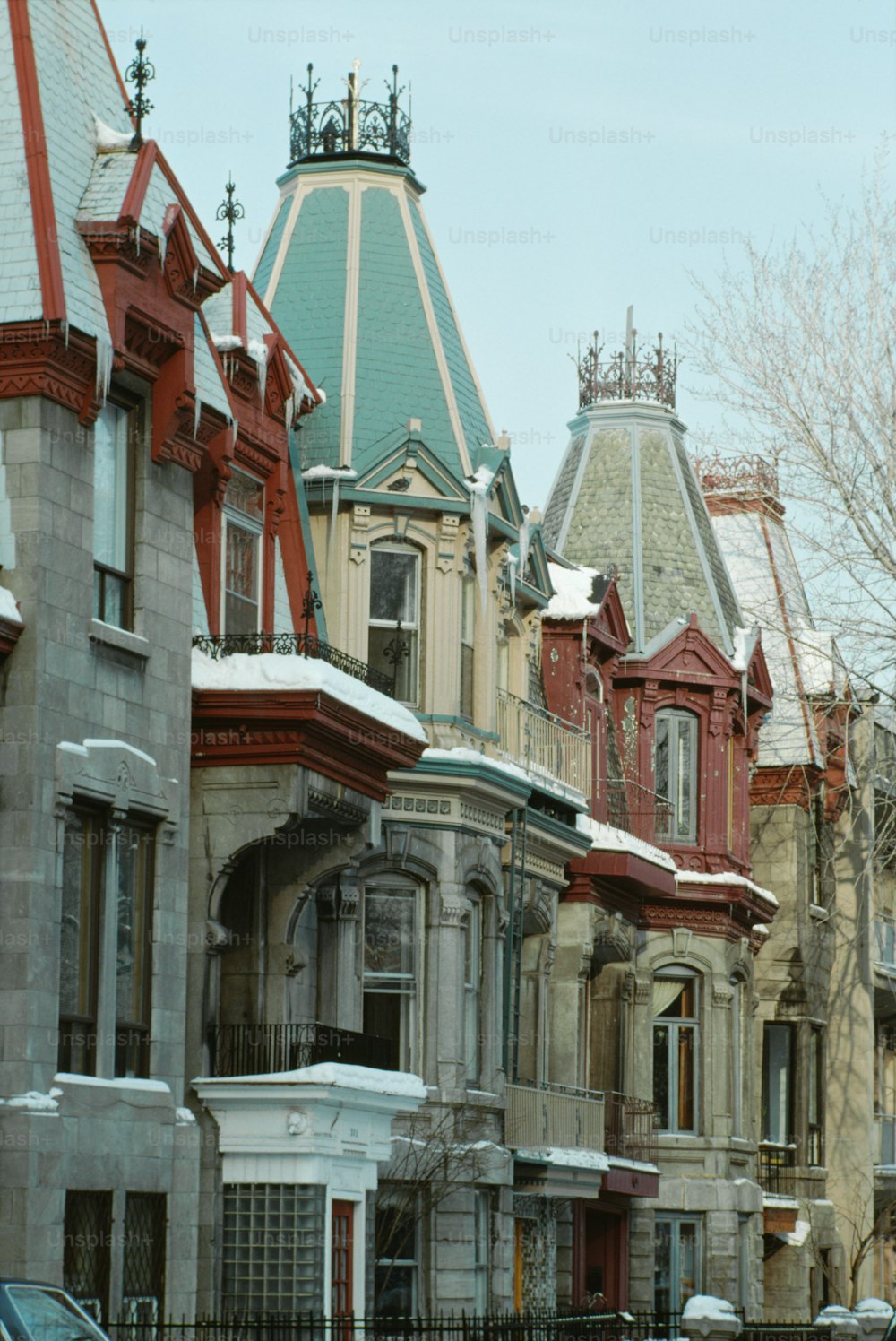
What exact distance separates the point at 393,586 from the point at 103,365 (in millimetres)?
8492

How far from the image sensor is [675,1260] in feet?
120

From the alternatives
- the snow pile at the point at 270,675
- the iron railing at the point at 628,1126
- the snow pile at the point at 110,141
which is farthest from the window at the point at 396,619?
the iron railing at the point at 628,1126

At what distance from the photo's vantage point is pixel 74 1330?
48.7ft

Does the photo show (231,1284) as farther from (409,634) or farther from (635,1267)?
(635,1267)

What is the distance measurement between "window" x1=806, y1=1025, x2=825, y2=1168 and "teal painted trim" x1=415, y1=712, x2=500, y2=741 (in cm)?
1736

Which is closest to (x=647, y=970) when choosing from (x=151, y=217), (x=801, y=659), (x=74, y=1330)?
(x=801, y=659)

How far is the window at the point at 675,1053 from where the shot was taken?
3722 cm

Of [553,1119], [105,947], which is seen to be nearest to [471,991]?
[553,1119]

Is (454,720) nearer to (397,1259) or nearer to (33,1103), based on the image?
(397,1259)

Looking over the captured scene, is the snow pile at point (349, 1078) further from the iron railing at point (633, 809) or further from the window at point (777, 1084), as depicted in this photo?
the window at point (777, 1084)

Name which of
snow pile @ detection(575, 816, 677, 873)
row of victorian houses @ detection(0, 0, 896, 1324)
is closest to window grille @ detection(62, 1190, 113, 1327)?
row of victorian houses @ detection(0, 0, 896, 1324)

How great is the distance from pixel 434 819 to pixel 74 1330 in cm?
1281

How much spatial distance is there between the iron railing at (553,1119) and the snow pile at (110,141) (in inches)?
495

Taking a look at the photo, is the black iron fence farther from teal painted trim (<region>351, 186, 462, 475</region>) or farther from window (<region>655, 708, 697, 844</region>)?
window (<region>655, 708, 697, 844</region>)
